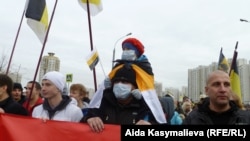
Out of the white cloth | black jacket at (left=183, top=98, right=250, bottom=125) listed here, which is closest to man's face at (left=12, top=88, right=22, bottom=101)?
the white cloth

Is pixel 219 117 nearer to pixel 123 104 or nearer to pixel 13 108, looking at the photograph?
pixel 123 104

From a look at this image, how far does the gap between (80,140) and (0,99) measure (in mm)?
1285

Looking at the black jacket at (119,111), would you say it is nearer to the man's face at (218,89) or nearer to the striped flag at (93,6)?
the man's face at (218,89)

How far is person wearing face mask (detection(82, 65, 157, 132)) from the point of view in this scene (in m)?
3.71

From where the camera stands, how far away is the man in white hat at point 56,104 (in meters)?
3.96

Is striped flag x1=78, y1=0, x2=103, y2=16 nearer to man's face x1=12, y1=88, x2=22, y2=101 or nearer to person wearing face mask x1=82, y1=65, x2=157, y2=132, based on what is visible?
man's face x1=12, y1=88, x2=22, y2=101

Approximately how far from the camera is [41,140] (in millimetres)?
3416

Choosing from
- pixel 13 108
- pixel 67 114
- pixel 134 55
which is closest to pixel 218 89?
pixel 134 55

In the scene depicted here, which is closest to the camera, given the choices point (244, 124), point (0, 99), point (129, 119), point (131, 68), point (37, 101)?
point (244, 124)

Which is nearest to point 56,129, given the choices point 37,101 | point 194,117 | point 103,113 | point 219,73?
point 103,113

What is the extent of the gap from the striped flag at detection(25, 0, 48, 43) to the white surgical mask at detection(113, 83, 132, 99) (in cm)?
283

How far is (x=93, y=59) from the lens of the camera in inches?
219

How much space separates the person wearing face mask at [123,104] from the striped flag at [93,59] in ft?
5.27

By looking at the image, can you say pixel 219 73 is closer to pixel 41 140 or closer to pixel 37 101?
pixel 41 140
